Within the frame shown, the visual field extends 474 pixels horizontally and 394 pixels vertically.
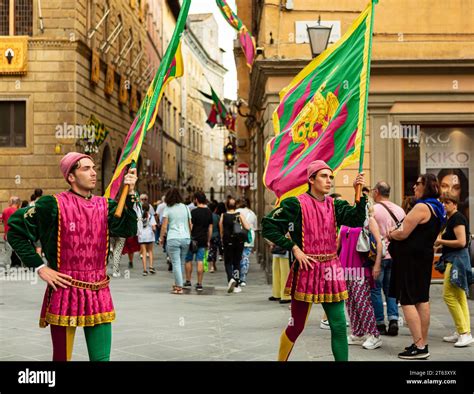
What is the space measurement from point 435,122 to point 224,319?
7.13m

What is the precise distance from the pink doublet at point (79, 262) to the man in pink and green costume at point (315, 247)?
4.92 feet

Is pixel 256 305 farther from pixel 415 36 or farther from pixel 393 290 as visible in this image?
pixel 415 36

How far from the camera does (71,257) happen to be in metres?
4.96

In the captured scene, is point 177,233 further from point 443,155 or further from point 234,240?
point 443,155

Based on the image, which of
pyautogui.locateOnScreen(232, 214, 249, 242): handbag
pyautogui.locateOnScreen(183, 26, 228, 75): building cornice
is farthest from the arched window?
pyautogui.locateOnScreen(183, 26, 228, 75): building cornice

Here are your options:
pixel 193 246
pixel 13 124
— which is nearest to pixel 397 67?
pixel 193 246

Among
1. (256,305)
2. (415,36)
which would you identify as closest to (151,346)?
(256,305)

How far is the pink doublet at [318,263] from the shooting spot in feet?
19.2

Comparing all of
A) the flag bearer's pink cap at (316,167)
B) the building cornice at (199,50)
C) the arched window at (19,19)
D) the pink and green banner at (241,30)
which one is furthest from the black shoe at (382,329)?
the building cornice at (199,50)

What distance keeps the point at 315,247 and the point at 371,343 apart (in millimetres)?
2390

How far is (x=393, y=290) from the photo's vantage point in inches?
300

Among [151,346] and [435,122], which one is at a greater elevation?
[435,122]

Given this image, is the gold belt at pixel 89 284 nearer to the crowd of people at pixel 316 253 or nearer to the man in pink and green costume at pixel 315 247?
the crowd of people at pixel 316 253

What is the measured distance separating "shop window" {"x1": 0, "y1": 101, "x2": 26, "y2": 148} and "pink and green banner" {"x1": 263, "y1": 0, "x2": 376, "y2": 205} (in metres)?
20.3
